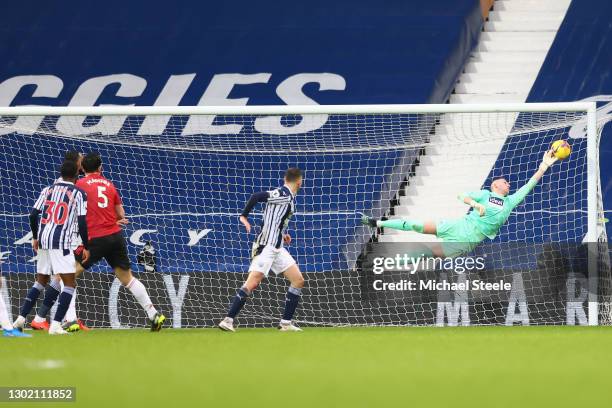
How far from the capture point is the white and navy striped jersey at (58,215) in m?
9.12

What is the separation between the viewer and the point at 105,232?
9703 millimetres

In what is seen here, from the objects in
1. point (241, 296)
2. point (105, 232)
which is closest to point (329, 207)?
point (241, 296)

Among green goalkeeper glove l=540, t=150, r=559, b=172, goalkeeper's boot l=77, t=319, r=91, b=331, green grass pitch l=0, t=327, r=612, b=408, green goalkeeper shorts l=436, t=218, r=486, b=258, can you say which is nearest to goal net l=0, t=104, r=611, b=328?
green goalkeeper shorts l=436, t=218, r=486, b=258

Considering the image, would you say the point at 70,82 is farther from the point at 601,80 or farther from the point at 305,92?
the point at 601,80

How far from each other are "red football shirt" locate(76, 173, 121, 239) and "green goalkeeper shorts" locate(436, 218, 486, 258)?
153 inches

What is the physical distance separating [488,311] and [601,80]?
6.00m

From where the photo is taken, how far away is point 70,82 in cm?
1634

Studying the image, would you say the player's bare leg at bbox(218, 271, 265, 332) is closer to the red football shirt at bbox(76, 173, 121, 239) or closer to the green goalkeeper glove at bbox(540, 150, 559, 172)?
the red football shirt at bbox(76, 173, 121, 239)

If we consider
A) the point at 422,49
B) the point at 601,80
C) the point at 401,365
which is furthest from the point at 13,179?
the point at 401,365

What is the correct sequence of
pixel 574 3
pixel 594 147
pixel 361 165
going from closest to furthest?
pixel 594 147 < pixel 361 165 < pixel 574 3

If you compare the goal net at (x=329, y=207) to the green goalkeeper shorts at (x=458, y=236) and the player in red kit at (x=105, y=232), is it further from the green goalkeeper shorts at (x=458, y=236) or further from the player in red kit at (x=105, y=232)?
the player in red kit at (x=105, y=232)

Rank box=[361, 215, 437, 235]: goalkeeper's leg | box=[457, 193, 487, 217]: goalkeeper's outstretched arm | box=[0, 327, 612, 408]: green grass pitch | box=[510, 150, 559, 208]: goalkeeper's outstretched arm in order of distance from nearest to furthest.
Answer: box=[0, 327, 612, 408]: green grass pitch → box=[510, 150, 559, 208]: goalkeeper's outstretched arm → box=[457, 193, 487, 217]: goalkeeper's outstretched arm → box=[361, 215, 437, 235]: goalkeeper's leg

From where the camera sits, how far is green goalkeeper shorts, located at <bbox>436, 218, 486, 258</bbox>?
1181 centimetres

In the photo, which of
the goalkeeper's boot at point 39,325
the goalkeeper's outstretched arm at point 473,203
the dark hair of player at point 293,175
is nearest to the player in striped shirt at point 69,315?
the goalkeeper's boot at point 39,325
